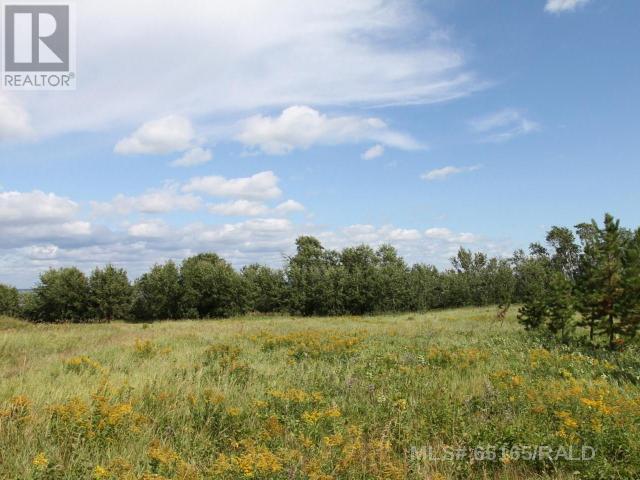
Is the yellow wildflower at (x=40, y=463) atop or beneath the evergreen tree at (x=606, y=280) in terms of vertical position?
beneath

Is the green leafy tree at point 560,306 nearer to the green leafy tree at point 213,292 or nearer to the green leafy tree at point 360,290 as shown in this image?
the green leafy tree at point 360,290

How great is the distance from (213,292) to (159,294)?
26.2 feet

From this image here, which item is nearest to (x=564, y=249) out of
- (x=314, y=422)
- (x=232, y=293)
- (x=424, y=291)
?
(x=424, y=291)

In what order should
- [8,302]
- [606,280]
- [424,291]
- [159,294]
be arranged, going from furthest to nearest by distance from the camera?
1. [424,291]
2. [8,302]
3. [159,294]
4. [606,280]

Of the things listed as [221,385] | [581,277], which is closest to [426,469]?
[221,385]

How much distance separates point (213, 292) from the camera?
56.6 meters

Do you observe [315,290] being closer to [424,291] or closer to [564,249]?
[424,291]

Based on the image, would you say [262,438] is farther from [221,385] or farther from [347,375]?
[347,375]

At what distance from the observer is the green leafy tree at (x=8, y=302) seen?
200 ft

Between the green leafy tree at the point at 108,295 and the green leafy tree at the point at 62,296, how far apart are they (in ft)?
3.64

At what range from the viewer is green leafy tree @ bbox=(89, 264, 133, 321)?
55531 millimetres

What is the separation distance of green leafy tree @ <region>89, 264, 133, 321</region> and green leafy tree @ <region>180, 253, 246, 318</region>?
26.9 feet

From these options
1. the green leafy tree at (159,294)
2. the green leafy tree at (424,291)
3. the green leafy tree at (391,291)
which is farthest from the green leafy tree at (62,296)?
the green leafy tree at (424,291)

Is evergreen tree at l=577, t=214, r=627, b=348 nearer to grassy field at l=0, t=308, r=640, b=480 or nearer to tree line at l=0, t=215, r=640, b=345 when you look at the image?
grassy field at l=0, t=308, r=640, b=480
